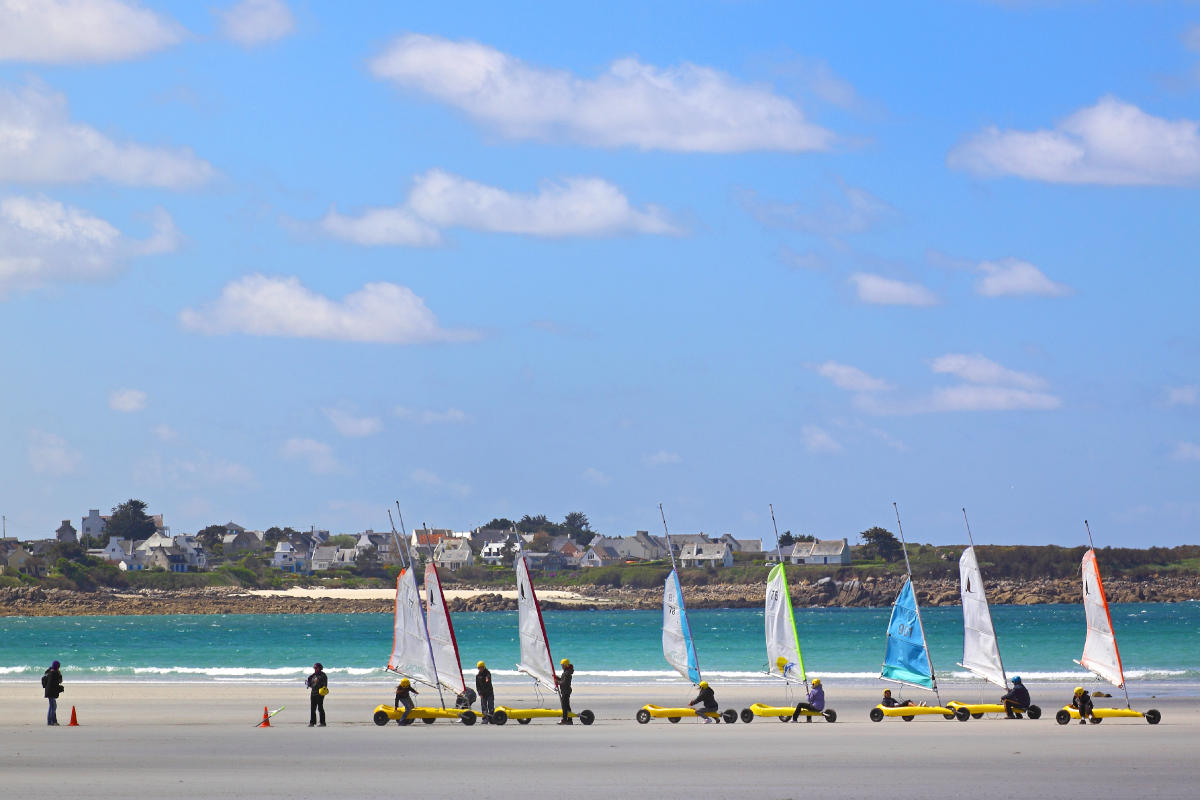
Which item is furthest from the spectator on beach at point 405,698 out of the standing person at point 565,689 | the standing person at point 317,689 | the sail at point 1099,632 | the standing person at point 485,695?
the sail at point 1099,632

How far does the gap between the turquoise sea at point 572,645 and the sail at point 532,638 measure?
853 inches

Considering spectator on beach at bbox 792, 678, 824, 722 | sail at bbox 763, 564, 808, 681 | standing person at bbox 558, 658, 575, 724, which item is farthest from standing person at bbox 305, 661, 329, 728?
spectator on beach at bbox 792, 678, 824, 722

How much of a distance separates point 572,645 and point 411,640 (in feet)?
185

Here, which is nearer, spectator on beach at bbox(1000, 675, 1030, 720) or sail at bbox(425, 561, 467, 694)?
sail at bbox(425, 561, 467, 694)

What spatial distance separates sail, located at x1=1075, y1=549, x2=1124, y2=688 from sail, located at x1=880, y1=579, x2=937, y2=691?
3.85 metres

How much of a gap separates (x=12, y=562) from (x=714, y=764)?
179 m

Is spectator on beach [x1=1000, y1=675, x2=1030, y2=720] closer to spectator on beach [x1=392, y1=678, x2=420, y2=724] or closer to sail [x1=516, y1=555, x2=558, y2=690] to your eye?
sail [x1=516, y1=555, x2=558, y2=690]

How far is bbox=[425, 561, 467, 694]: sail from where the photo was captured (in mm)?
35125

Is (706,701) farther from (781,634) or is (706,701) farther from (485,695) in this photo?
(485,695)

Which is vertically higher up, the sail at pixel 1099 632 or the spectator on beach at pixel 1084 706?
the sail at pixel 1099 632

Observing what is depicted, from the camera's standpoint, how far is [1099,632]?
3503cm

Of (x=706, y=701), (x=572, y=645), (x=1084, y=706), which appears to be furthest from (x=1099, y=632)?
(x=572, y=645)

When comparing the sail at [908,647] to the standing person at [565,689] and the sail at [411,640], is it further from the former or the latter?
the sail at [411,640]

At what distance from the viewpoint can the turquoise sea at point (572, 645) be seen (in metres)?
63.5
